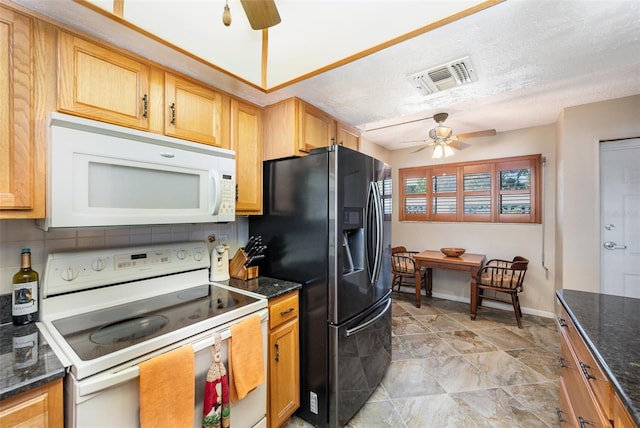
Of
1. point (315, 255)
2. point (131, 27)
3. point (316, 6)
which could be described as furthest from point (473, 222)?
point (131, 27)

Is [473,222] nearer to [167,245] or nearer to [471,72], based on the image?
[471,72]

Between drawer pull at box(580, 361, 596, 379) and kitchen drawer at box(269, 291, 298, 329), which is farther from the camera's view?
A: kitchen drawer at box(269, 291, 298, 329)

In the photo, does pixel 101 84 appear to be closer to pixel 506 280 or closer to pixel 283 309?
pixel 283 309

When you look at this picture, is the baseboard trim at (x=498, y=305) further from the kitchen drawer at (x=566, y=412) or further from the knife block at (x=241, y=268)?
the knife block at (x=241, y=268)

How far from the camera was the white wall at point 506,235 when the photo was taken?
→ 3414 mm

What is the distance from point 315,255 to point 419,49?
133cm

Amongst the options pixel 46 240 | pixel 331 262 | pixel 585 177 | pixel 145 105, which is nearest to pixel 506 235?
pixel 585 177

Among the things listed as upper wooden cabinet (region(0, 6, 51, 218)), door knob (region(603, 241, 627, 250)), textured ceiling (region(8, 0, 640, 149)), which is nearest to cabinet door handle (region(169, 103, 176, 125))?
textured ceiling (region(8, 0, 640, 149))

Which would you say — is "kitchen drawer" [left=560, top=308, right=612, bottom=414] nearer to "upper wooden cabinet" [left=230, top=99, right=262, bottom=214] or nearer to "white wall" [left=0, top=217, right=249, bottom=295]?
"upper wooden cabinet" [left=230, top=99, right=262, bottom=214]

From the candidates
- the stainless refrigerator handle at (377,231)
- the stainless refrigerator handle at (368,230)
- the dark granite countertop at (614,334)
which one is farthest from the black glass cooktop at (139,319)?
the dark granite countertop at (614,334)

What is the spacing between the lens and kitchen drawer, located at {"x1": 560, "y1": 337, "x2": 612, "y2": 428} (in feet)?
3.10

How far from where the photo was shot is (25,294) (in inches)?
46.4

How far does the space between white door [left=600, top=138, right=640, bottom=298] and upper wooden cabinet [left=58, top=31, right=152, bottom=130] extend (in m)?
3.96

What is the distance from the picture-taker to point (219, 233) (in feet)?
6.82
